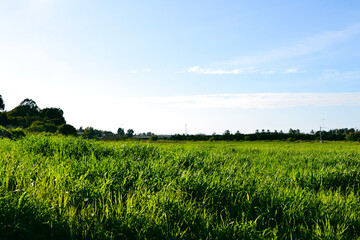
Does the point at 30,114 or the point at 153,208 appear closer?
the point at 153,208

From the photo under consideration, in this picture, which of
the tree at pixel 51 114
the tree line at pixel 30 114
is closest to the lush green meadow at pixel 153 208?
the tree line at pixel 30 114

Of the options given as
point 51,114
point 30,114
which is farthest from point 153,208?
point 30,114

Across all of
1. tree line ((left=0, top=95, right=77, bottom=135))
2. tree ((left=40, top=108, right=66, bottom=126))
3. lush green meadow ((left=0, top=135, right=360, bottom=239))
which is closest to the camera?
lush green meadow ((left=0, top=135, right=360, bottom=239))

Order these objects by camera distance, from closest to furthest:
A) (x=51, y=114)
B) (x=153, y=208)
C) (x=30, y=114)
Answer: (x=153, y=208)
(x=51, y=114)
(x=30, y=114)

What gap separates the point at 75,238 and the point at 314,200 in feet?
13.1

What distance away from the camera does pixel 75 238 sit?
288cm

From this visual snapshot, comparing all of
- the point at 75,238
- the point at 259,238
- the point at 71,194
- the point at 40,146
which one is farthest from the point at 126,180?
the point at 40,146

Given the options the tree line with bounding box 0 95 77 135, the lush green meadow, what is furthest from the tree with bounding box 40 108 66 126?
the lush green meadow

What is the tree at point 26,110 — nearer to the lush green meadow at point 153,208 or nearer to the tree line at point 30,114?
the tree line at point 30,114

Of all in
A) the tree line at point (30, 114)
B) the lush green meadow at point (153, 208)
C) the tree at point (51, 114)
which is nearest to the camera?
the lush green meadow at point (153, 208)

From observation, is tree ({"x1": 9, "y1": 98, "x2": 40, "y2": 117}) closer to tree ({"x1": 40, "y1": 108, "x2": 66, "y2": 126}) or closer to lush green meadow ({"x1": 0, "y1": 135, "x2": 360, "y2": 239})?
tree ({"x1": 40, "y1": 108, "x2": 66, "y2": 126})

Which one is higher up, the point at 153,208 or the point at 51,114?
the point at 51,114

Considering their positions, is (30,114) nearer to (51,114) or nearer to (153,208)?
(51,114)

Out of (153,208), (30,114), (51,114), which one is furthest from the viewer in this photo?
(30,114)
